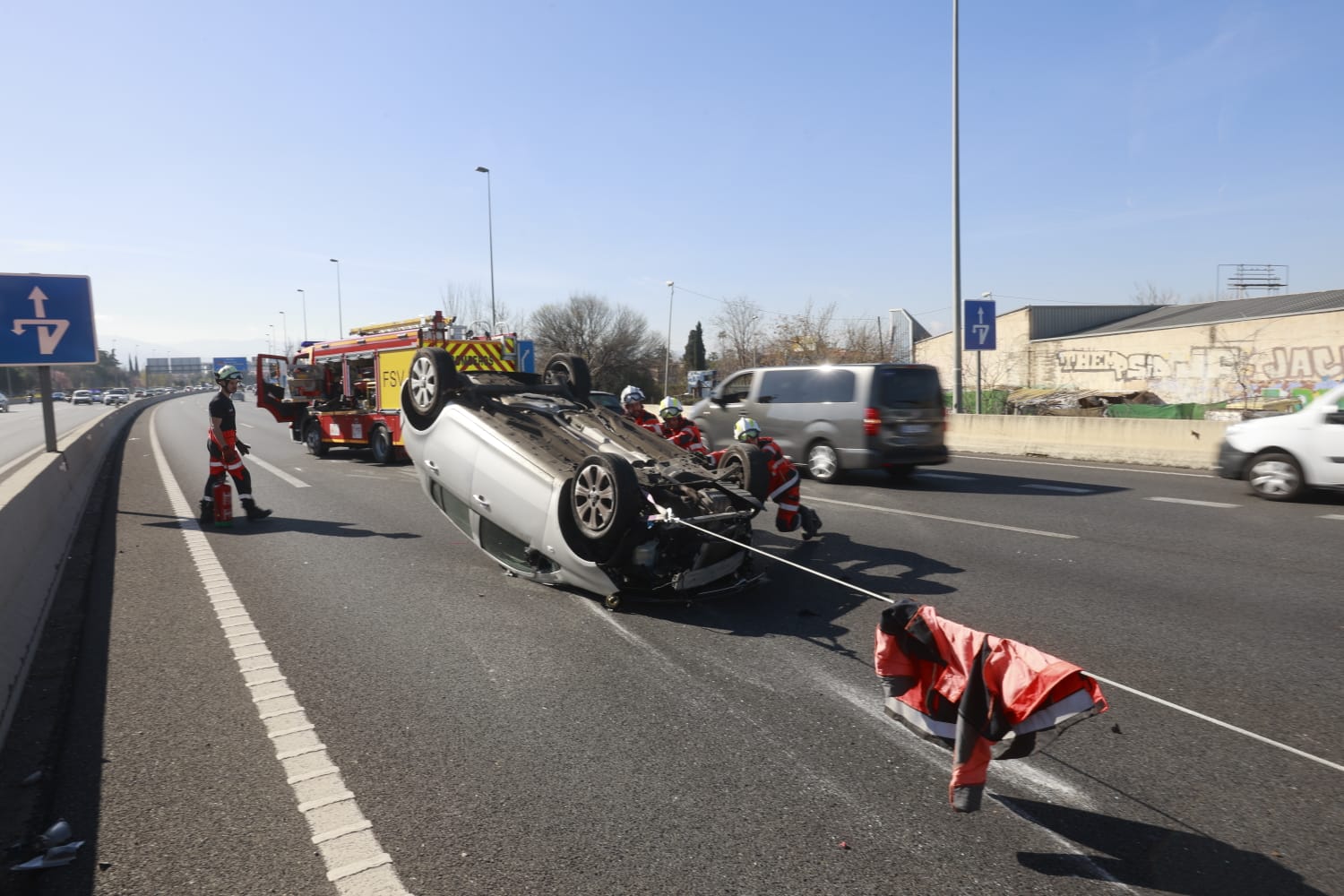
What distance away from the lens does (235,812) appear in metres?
3.36

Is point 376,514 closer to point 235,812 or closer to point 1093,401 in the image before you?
point 235,812

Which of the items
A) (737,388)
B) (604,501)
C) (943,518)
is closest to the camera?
(604,501)

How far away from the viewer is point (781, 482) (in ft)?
26.1

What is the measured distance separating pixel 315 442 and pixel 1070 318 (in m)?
37.8

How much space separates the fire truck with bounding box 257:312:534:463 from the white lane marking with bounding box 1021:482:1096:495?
8.24m

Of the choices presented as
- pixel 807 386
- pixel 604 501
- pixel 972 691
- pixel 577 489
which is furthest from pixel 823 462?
pixel 972 691

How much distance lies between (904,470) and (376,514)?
8.03 meters

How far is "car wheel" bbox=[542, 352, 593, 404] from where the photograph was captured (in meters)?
9.45

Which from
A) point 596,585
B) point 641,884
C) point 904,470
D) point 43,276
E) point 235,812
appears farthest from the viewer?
point 904,470

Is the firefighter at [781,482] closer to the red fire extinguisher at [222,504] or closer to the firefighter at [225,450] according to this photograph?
the firefighter at [225,450]

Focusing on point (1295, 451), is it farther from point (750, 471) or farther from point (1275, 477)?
point (750, 471)

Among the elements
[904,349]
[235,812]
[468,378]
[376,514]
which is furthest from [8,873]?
[904,349]

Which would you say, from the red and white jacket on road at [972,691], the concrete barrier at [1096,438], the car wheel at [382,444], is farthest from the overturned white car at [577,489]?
the concrete barrier at [1096,438]

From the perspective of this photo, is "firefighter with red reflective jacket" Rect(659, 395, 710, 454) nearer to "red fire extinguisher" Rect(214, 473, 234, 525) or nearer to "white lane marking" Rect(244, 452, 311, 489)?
→ "red fire extinguisher" Rect(214, 473, 234, 525)
